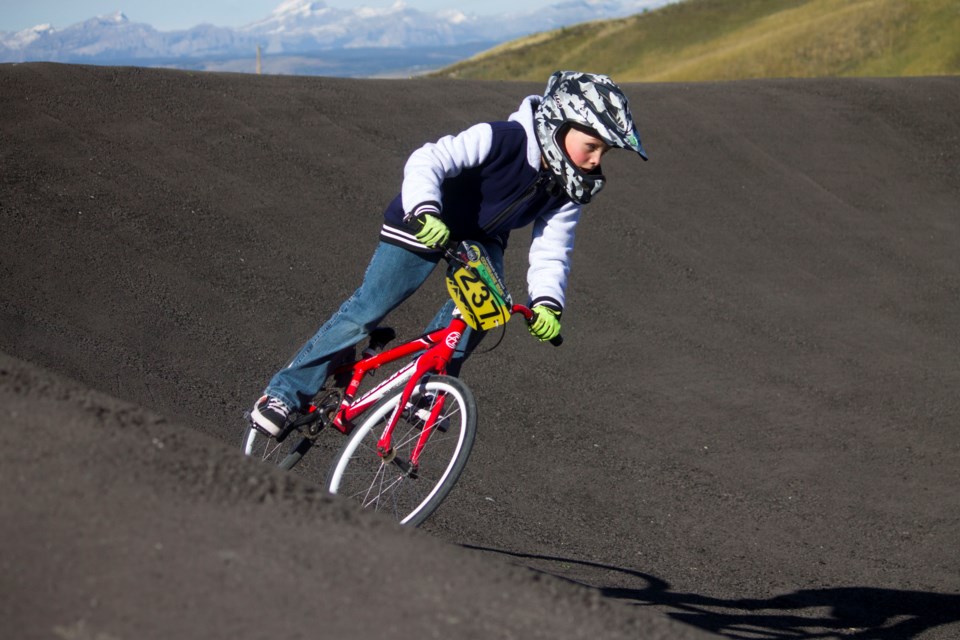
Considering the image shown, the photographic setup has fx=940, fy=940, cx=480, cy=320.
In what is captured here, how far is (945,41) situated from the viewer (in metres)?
34.8

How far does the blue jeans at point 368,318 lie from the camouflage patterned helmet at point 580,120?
59cm

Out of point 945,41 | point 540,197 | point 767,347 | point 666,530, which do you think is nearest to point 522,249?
point 767,347

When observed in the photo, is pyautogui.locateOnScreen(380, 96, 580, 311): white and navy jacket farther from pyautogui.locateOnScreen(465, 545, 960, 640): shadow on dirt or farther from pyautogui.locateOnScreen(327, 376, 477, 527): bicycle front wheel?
pyautogui.locateOnScreen(465, 545, 960, 640): shadow on dirt

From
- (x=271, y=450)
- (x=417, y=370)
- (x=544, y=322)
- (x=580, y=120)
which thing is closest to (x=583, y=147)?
(x=580, y=120)

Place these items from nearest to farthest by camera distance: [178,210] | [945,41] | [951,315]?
[178,210], [951,315], [945,41]

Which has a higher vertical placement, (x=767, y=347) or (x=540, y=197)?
(x=540, y=197)

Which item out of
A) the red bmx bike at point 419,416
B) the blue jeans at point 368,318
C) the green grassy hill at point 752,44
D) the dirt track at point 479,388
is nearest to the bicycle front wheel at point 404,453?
the red bmx bike at point 419,416

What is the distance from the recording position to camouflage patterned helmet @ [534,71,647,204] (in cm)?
438

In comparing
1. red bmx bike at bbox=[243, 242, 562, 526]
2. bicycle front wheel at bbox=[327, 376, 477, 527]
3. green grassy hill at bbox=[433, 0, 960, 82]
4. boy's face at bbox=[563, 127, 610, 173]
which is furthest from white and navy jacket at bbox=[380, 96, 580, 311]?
green grassy hill at bbox=[433, 0, 960, 82]

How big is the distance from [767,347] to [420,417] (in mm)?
6126

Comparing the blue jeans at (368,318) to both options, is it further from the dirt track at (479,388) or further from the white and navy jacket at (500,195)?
the dirt track at (479,388)

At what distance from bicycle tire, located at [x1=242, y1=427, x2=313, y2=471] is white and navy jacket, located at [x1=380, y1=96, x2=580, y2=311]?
131cm

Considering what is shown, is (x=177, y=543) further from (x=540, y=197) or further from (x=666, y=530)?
(x=666, y=530)

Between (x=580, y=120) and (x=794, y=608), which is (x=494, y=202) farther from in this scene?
(x=794, y=608)
